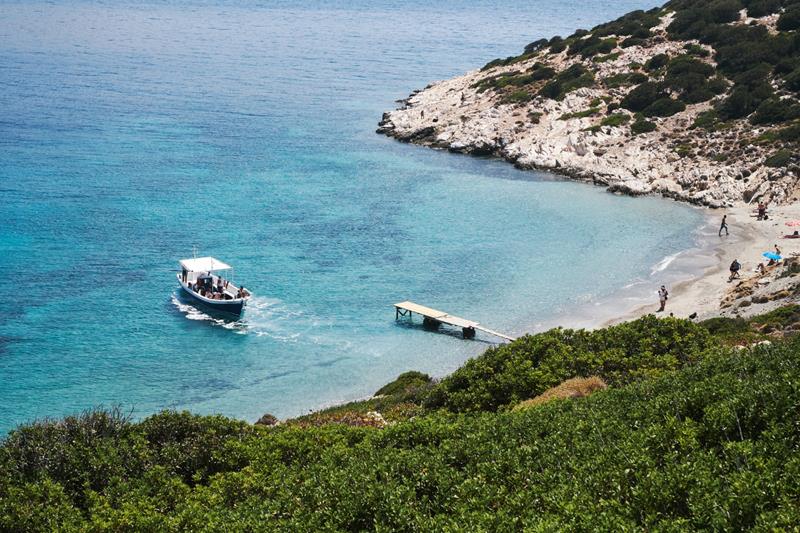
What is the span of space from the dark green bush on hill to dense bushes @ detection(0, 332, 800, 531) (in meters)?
4.76

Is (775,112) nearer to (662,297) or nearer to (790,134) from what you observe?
(790,134)

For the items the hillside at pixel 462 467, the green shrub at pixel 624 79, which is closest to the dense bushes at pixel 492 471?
the hillside at pixel 462 467

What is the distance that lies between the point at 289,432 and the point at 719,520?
12758 mm

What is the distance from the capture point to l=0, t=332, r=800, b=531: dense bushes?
579 inches

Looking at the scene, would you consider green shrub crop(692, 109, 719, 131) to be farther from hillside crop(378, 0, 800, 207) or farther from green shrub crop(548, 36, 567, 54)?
green shrub crop(548, 36, 567, 54)

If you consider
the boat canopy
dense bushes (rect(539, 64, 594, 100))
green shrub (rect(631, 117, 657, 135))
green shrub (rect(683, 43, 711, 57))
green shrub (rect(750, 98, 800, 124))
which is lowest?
the boat canopy

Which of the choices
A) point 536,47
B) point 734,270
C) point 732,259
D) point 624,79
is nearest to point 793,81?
point 624,79

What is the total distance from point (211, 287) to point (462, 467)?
3397 centimetres

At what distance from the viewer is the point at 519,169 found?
84562 mm

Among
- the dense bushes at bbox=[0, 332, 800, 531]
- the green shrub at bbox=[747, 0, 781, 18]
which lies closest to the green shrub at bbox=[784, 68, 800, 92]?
the green shrub at bbox=[747, 0, 781, 18]

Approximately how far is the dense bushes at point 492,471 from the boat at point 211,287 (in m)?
25.3

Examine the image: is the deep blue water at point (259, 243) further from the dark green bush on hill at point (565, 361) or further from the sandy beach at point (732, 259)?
the dark green bush on hill at point (565, 361)

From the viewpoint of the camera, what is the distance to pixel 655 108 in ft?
279

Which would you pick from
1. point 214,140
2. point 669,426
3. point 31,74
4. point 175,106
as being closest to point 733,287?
point 669,426
